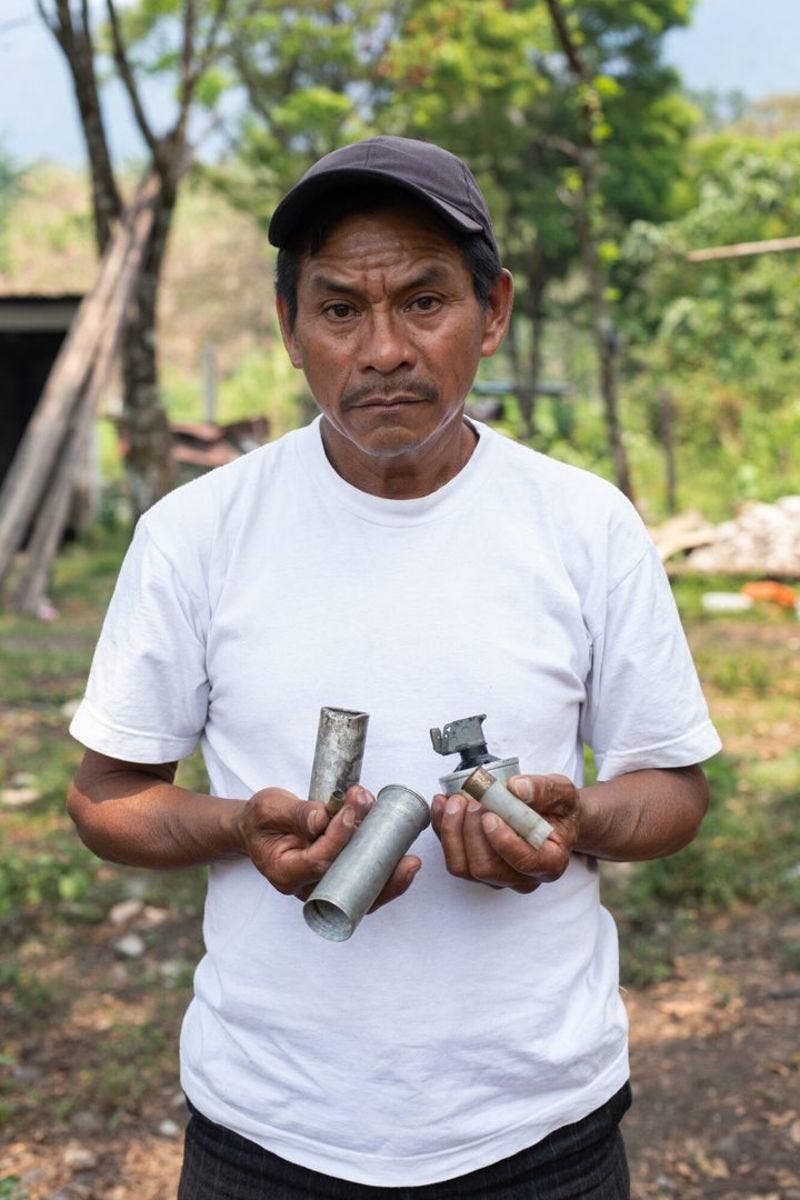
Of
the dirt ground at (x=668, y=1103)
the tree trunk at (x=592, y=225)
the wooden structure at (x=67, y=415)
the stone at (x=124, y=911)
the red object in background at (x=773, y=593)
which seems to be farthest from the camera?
the red object in background at (x=773, y=593)

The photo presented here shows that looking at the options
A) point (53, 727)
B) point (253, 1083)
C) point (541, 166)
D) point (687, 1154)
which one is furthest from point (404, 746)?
point (541, 166)

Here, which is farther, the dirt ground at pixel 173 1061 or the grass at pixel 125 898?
the grass at pixel 125 898

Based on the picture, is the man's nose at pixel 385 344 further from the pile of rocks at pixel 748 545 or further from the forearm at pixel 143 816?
the pile of rocks at pixel 748 545

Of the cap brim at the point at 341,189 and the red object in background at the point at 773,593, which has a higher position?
the cap brim at the point at 341,189

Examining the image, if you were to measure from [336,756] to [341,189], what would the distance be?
0.69 m

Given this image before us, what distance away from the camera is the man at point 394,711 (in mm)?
1708

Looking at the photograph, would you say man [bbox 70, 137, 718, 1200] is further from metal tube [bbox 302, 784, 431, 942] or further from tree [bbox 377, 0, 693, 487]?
tree [bbox 377, 0, 693, 487]

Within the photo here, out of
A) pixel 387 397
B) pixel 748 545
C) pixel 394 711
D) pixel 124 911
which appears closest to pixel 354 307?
pixel 387 397

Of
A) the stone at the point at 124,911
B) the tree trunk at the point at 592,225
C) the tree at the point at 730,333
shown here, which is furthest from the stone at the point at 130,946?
the tree at the point at 730,333

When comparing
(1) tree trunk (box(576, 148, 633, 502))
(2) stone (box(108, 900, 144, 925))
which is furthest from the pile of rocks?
(2) stone (box(108, 900, 144, 925))

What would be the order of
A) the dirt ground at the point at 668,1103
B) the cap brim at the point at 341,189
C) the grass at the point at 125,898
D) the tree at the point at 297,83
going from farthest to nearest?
the tree at the point at 297,83 → the grass at the point at 125,898 → the dirt ground at the point at 668,1103 → the cap brim at the point at 341,189

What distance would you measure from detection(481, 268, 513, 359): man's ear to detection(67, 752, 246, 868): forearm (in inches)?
27.2

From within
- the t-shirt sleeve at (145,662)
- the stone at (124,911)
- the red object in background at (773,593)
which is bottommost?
the red object in background at (773,593)

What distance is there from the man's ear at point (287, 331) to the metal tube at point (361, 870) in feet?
2.07
